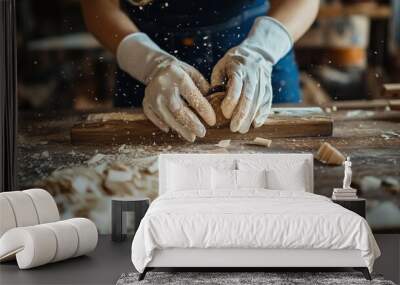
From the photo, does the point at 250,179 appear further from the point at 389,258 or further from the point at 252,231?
the point at 252,231

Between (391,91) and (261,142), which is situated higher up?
(391,91)

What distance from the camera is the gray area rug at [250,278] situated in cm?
537

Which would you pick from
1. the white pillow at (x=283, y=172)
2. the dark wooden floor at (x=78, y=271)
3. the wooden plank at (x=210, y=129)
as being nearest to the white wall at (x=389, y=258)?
the white pillow at (x=283, y=172)

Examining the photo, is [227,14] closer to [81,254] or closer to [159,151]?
[159,151]

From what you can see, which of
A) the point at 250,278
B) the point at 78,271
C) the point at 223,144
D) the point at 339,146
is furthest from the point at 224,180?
the point at 78,271

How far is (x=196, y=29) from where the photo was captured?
7641 millimetres

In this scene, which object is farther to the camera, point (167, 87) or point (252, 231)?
point (167, 87)

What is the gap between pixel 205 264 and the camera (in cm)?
546

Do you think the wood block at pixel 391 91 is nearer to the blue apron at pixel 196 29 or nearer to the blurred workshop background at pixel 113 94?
the blurred workshop background at pixel 113 94

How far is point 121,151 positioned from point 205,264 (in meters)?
2.53

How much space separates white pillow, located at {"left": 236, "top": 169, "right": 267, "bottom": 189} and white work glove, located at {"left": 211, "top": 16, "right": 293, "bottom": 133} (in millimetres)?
765

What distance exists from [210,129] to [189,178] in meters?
0.72

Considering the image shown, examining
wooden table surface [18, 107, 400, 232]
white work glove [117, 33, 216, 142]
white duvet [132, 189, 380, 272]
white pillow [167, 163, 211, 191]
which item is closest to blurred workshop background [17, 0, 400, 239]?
wooden table surface [18, 107, 400, 232]

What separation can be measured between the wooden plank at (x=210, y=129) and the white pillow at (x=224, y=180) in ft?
2.30
